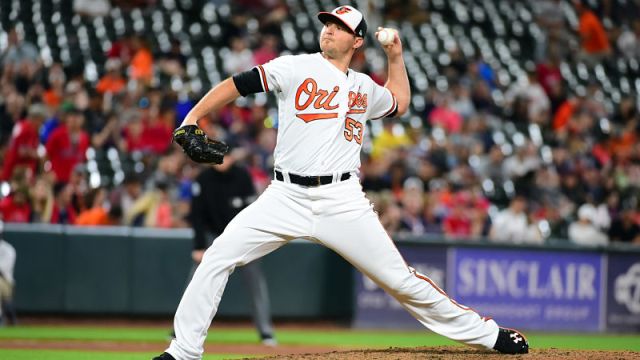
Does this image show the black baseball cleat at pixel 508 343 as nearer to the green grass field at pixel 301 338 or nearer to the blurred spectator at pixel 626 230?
the green grass field at pixel 301 338

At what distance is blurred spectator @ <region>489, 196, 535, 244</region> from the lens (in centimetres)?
1184

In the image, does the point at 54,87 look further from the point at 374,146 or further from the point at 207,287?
the point at 207,287

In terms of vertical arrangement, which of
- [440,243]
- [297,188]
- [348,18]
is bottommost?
[440,243]

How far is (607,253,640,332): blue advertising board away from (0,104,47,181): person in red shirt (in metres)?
6.66

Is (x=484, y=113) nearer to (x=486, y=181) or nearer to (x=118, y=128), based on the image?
(x=486, y=181)

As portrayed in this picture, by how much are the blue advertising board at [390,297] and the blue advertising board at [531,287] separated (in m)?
0.17

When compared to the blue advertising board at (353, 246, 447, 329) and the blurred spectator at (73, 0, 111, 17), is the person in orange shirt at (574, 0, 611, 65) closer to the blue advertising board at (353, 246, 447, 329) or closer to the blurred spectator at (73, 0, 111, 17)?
the blue advertising board at (353, 246, 447, 329)

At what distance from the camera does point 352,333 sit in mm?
10297

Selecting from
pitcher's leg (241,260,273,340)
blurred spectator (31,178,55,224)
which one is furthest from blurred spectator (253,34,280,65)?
pitcher's leg (241,260,273,340)

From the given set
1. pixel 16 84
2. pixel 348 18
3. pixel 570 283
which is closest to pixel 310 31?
pixel 16 84

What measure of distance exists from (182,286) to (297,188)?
18.7ft

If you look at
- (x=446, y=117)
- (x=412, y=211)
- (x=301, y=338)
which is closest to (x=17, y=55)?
(x=412, y=211)

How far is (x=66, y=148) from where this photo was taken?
11.0m

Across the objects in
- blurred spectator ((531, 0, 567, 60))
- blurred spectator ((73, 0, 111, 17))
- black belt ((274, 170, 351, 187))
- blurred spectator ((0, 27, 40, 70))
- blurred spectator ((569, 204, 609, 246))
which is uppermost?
blurred spectator ((531, 0, 567, 60))
